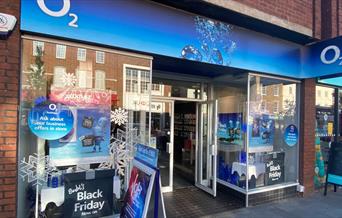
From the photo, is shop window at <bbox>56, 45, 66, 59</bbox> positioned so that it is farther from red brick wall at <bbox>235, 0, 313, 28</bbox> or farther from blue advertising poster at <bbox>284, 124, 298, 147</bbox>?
blue advertising poster at <bbox>284, 124, 298, 147</bbox>

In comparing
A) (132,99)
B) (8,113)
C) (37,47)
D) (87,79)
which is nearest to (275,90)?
(132,99)

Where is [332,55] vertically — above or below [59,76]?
above

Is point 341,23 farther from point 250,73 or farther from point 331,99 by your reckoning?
point 250,73

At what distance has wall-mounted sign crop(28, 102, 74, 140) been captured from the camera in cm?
350

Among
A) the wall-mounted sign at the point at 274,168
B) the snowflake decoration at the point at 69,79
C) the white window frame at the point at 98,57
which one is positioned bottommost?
the wall-mounted sign at the point at 274,168

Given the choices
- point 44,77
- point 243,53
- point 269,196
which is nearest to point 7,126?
point 44,77

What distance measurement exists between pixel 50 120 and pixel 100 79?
952 mm

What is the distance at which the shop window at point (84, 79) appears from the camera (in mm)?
3896

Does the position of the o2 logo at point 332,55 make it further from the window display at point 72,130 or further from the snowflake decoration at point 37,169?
the snowflake decoration at point 37,169

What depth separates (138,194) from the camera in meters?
3.10

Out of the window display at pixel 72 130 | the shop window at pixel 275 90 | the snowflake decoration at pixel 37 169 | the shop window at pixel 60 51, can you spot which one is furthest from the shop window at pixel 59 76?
the shop window at pixel 275 90

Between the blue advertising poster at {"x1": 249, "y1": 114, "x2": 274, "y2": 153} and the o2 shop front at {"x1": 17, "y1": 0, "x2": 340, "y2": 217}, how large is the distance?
2 cm

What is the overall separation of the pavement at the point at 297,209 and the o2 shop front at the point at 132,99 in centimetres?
30

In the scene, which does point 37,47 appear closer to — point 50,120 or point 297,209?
point 50,120
